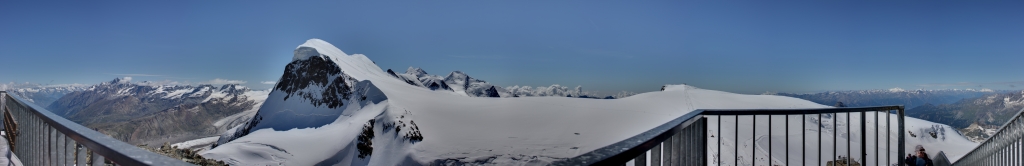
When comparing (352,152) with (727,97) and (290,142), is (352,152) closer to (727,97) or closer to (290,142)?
(290,142)

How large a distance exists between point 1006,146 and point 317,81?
91890mm

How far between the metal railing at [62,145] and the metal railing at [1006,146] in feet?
18.9

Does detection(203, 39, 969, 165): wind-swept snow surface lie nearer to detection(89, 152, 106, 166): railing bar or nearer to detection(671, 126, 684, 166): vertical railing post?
detection(671, 126, 684, 166): vertical railing post

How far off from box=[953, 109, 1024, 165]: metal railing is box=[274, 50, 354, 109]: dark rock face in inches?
Result: 2741

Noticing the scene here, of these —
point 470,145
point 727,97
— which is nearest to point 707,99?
point 727,97

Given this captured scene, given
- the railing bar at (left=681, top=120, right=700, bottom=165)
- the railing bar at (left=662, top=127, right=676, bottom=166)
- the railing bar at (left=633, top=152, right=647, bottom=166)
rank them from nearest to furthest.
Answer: the railing bar at (left=633, top=152, right=647, bottom=166) < the railing bar at (left=662, top=127, right=676, bottom=166) < the railing bar at (left=681, top=120, right=700, bottom=165)

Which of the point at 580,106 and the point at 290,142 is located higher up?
the point at 580,106

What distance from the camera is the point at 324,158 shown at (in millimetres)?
37438

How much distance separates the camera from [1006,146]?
403 cm

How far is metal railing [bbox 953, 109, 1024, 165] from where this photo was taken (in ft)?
12.4

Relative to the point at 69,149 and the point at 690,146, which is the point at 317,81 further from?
the point at 690,146

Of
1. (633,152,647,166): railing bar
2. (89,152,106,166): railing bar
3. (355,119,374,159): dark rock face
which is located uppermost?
(633,152,647,166): railing bar

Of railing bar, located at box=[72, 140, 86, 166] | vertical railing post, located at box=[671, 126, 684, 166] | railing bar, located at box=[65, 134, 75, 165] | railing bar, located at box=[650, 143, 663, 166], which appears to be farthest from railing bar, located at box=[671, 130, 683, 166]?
railing bar, located at box=[65, 134, 75, 165]

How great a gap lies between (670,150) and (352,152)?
39630 millimetres
